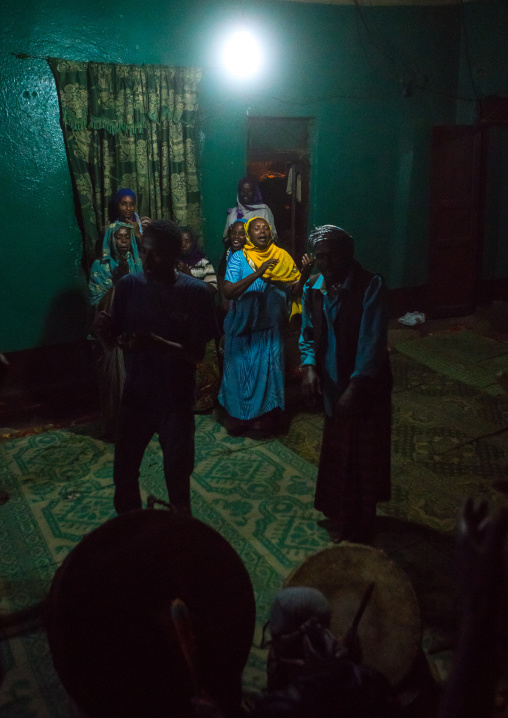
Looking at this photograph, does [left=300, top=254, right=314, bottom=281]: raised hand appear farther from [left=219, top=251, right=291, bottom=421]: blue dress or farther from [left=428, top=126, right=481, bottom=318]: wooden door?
[left=428, top=126, right=481, bottom=318]: wooden door

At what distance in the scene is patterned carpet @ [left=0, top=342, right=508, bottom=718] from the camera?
10.5ft

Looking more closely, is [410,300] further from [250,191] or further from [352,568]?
[352,568]

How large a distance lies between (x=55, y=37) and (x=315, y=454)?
4621 millimetres

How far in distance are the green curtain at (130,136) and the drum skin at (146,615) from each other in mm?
4392

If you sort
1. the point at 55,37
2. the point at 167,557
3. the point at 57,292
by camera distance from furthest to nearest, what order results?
the point at 57,292 < the point at 55,37 < the point at 167,557

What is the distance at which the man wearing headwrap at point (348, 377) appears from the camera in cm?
361

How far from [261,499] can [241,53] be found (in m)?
5.13

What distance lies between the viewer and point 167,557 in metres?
2.28

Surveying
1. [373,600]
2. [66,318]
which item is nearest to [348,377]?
[373,600]

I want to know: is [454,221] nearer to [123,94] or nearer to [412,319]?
[412,319]

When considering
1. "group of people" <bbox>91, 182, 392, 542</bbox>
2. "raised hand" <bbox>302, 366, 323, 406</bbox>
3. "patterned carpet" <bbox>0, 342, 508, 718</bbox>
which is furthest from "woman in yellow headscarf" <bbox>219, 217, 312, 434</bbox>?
"raised hand" <bbox>302, 366, 323, 406</bbox>

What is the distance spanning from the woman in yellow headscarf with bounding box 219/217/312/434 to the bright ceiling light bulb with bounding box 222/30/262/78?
2415mm

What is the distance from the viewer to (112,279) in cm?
547

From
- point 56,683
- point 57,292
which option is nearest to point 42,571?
point 56,683
